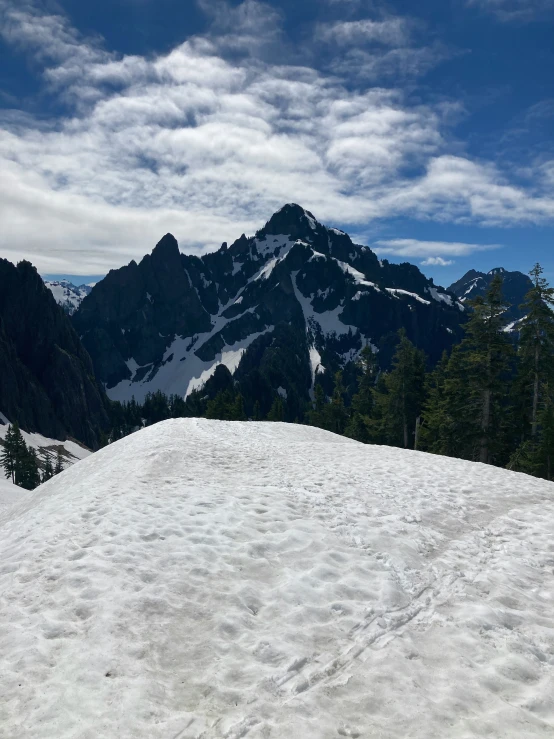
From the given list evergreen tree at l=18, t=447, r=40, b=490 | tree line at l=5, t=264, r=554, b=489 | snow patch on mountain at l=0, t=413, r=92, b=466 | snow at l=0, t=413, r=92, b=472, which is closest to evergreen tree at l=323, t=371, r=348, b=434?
tree line at l=5, t=264, r=554, b=489

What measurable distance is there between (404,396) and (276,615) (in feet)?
136

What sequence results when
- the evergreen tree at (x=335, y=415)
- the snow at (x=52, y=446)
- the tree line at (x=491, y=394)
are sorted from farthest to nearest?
the snow at (x=52, y=446) < the evergreen tree at (x=335, y=415) < the tree line at (x=491, y=394)

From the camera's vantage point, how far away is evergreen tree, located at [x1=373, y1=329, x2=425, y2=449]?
45.8 metres

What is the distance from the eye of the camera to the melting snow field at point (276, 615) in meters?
5.03

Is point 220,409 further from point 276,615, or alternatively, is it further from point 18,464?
point 276,615

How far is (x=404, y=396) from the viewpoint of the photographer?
151 feet

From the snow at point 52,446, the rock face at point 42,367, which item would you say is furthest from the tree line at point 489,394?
the rock face at point 42,367

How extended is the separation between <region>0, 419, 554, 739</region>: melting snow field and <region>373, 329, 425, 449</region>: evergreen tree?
3389 cm

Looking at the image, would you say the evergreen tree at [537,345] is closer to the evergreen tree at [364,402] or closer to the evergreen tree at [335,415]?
the evergreen tree at [364,402]

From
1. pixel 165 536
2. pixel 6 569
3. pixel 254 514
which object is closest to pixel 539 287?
pixel 254 514

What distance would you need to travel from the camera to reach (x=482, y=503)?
12.5 m

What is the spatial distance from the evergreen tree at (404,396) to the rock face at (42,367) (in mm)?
110000

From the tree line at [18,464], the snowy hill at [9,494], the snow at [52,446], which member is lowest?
the snow at [52,446]

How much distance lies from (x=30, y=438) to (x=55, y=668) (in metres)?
128
